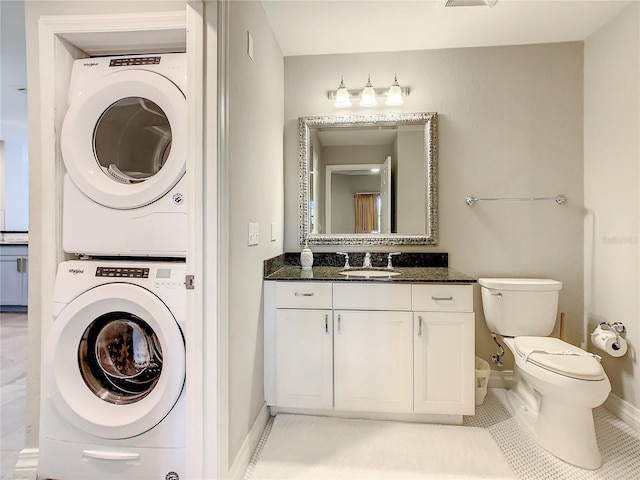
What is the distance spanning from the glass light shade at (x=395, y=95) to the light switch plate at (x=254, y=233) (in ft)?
4.31

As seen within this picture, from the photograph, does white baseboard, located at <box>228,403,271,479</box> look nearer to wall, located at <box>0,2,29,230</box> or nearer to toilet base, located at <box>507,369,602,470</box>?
toilet base, located at <box>507,369,602,470</box>

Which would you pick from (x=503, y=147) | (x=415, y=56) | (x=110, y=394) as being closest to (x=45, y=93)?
(x=110, y=394)

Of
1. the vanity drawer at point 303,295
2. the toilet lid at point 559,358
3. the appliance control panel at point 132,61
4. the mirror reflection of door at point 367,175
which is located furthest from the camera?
the mirror reflection of door at point 367,175

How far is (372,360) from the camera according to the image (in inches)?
73.5

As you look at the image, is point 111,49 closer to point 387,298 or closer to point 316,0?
point 316,0

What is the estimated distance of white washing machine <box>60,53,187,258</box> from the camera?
1386 mm

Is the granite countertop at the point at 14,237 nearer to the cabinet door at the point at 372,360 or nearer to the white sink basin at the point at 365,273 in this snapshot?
the white sink basin at the point at 365,273

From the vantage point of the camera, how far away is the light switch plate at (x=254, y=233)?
5.43 ft

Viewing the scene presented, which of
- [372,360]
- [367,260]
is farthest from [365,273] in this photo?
[372,360]

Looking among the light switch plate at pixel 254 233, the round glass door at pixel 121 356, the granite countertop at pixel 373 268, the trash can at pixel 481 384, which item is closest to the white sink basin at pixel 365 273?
the granite countertop at pixel 373 268

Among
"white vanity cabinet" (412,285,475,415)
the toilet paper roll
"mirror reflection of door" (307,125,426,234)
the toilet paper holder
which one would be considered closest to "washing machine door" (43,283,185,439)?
"white vanity cabinet" (412,285,475,415)

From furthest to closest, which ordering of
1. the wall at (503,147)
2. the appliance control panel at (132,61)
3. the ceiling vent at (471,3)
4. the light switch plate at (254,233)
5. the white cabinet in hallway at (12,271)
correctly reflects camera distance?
the white cabinet in hallway at (12,271) < the wall at (503,147) < the ceiling vent at (471,3) < the light switch plate at (254,233) < the appliance control panel at (132,61)

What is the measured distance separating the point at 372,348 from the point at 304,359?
15.3 inches

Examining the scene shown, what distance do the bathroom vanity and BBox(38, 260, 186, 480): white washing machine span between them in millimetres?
649
